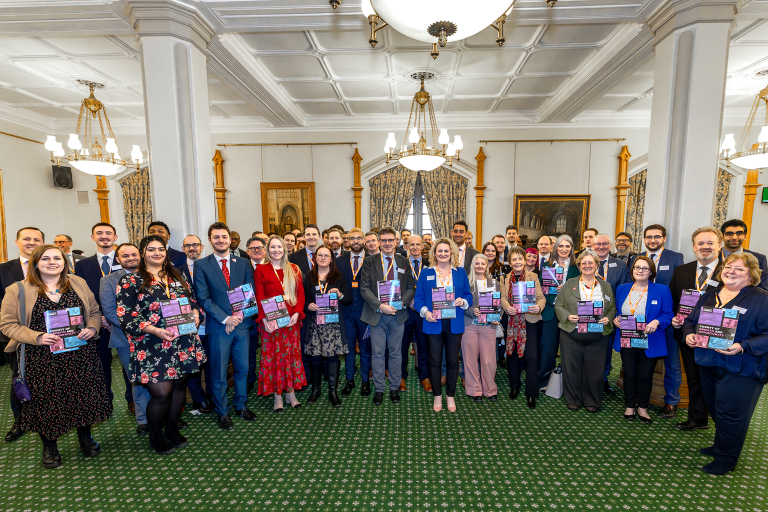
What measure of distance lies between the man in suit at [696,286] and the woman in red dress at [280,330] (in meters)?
3.61

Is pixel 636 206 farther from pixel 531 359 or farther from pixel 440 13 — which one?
pixel 440 13

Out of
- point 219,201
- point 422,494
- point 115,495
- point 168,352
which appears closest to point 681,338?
point 422,494

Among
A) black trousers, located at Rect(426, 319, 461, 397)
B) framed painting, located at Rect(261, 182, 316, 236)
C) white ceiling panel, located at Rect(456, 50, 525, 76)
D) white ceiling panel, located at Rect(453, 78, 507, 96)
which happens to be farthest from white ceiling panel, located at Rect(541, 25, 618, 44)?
framed painting, located at Rect(261, 182, 316, 236)

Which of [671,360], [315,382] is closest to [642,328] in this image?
[671,360]

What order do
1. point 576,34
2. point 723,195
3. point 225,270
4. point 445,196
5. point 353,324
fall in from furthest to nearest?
point 445,196
point 723,195
point 576,34
point 353,324
point 225,270

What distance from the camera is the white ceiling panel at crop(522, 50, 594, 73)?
18.0 ft

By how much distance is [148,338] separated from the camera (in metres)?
2.75

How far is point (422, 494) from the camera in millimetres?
2508

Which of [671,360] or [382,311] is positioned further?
[382,311]

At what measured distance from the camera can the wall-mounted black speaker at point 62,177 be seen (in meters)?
8.50

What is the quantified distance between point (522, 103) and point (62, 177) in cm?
1115

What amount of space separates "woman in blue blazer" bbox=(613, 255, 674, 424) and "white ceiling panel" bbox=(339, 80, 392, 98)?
532cm

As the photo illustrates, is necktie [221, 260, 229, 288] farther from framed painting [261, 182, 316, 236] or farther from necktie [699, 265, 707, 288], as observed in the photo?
framed painting [261, 182, 316, 236]

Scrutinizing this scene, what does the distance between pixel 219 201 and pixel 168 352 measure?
694 cm
